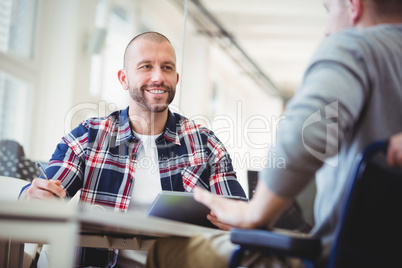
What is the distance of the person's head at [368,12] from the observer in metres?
1.18

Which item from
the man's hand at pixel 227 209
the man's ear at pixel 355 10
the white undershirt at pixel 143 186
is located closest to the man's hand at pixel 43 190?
the white undershirt at pixel 143 186

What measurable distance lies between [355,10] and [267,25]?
8549mm

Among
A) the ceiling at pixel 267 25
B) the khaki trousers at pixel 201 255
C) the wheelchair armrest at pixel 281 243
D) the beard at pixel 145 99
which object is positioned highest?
the ceiling at pixel 267 25

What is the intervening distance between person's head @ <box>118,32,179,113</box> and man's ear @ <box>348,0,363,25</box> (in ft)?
4.56

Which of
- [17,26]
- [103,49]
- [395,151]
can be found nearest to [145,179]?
[395,151]

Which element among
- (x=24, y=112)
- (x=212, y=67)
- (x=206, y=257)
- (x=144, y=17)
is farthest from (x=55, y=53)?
(x=212, y=67)

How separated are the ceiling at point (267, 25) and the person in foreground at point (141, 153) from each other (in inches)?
195

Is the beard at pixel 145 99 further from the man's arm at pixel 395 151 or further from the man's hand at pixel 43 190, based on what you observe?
the man's arm at pixel 395 151

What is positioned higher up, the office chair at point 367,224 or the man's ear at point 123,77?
the man's ear at point 123,77

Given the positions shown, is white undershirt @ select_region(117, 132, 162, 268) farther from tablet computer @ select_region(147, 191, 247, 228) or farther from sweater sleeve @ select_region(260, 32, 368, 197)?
sweater sleeve @ select_region(260, 32, 368, 197)

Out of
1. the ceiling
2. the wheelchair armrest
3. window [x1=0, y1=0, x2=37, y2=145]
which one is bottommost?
the wheelchair armrest

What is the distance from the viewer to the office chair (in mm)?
927

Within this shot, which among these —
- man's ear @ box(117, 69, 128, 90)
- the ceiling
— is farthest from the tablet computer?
the ceiling

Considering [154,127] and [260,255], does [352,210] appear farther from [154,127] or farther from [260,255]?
[154,127]
